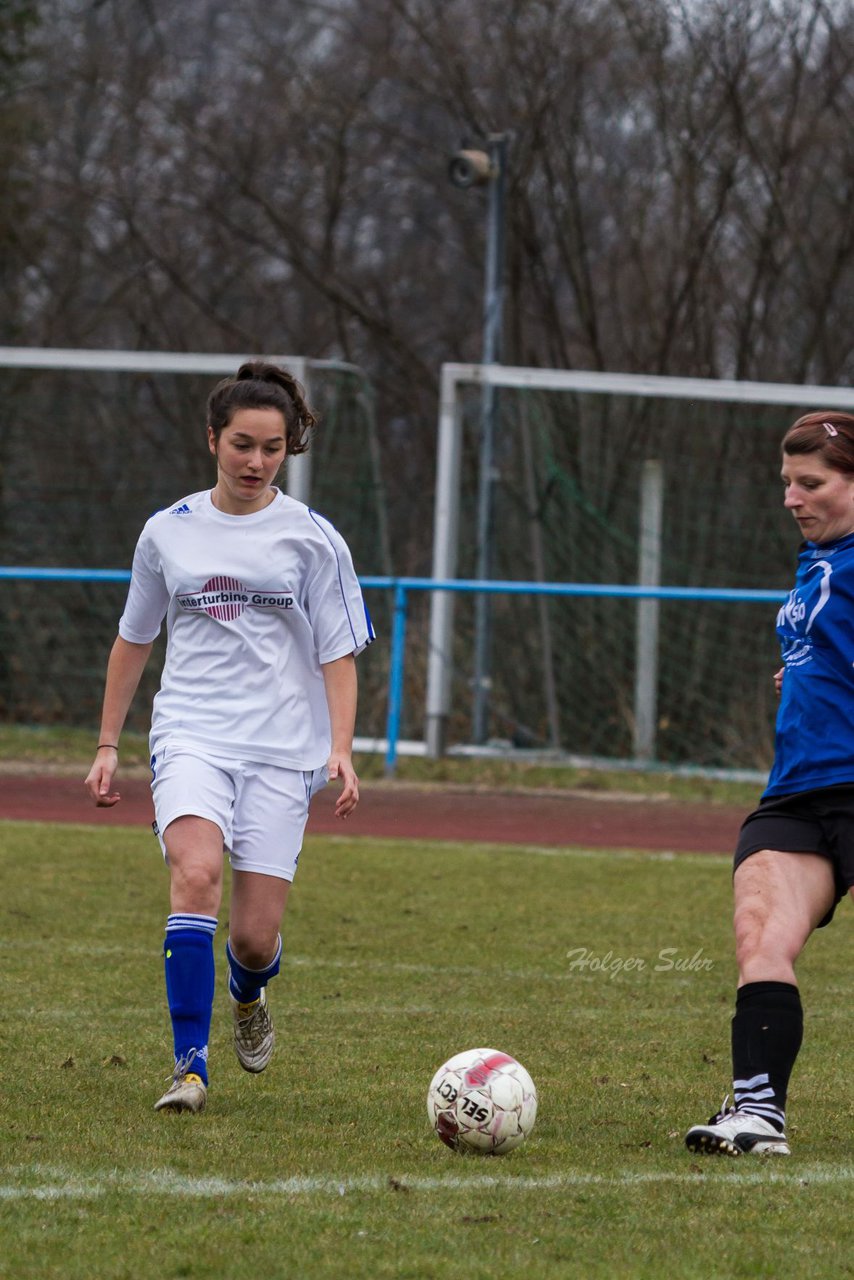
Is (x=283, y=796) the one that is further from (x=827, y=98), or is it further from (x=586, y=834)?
(x=827, y=98)

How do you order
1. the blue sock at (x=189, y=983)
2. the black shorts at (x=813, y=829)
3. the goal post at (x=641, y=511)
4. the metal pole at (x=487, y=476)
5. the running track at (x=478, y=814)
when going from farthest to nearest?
the metal pole at (x=487, y=476) → the goal post at (x=641, y=511) → the running track at (x=478, y=814) → the blue sock at (x=189, y=983) → the black shorts at (x=813, y=829)

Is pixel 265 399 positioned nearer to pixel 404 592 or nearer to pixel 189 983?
pixel 189 983

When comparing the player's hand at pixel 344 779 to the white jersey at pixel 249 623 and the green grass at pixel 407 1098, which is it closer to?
the white jersey at pixel 249 623

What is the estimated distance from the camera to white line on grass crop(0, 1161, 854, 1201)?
3396mm

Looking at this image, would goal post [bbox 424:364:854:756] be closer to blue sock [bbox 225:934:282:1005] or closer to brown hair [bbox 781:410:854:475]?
blue sock [bbox 225:934:282:1005]

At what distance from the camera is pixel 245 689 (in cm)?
442

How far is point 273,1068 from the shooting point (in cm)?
477

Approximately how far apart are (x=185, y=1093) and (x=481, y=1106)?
28.4 inches

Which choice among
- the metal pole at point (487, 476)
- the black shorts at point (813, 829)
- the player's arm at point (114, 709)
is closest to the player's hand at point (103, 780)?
the player's arm at point (114, 709)

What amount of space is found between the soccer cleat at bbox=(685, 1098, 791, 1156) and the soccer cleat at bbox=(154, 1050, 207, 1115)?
1.10 metres

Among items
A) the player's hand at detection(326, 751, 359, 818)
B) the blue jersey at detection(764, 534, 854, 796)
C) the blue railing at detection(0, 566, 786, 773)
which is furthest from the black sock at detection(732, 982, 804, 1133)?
the blue railing at detection(0, 566, 786, 773)

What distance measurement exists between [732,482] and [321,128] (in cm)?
860

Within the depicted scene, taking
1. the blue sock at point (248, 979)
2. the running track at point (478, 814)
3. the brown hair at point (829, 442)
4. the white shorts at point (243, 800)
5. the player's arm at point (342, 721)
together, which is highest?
the brown hair at point (829, 442)

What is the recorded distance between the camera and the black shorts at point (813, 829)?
3893 mm
